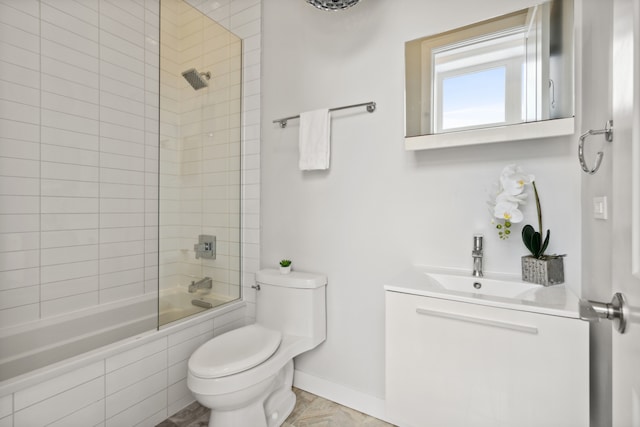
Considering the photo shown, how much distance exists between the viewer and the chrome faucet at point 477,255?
134 cm

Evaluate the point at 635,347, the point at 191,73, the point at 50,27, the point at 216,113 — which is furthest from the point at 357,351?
the point at 50,27

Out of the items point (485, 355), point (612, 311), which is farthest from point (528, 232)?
point (612, 311)

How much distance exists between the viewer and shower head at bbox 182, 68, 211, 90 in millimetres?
2107

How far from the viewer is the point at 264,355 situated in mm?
1410

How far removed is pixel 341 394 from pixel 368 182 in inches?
47.0

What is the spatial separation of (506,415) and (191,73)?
245 centimetres

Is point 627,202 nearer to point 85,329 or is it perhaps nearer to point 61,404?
point 61,404

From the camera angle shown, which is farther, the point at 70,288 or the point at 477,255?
the point at 70,288

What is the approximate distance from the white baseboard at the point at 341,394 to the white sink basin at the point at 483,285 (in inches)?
29.6

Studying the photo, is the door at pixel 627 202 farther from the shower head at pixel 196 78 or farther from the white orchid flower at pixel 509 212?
the shower head at pixel 196 78

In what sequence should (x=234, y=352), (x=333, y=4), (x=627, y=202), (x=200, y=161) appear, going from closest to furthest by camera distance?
(x=627, y=202) → (x=234, y=352) → (x=333, y=4) → (x=200, y=161)

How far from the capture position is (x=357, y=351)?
5.59ft

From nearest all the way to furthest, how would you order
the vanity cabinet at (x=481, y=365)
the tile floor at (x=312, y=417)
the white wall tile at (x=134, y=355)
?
the vanity cabinet at (x=481, y=365), the white wall tile at (x=134, y=355), the tile floor at (x=312, y=417)

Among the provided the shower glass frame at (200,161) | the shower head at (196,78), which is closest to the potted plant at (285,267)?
the shower glass frame at (200,161)
